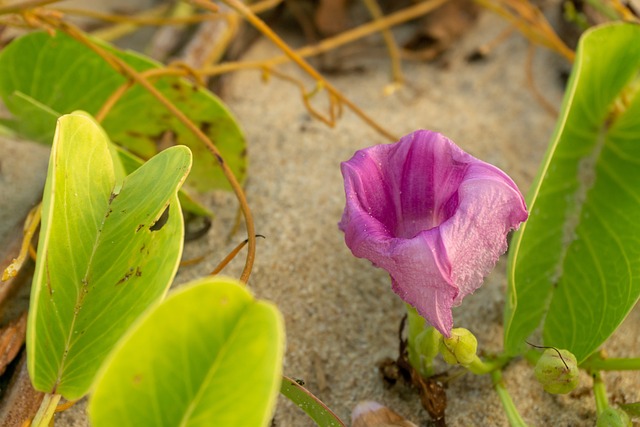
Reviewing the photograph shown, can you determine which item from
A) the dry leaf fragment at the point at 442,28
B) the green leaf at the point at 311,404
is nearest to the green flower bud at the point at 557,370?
the green leaf at the point at 311,404

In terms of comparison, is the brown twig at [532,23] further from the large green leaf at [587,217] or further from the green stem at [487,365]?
the green stem at [487,365]

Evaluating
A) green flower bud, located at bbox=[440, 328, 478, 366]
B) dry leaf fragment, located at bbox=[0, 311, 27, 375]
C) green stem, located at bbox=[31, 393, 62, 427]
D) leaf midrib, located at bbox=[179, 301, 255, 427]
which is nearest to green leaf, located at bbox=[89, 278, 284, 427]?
leaf midrib, located at bbox=[179, 301, 255, 427]

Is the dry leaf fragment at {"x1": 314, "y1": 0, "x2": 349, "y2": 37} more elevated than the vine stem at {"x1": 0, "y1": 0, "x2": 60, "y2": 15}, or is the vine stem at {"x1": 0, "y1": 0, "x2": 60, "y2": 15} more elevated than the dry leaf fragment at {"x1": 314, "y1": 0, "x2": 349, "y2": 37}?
the vine stem at {"x1": 0, "y1": 0, "x2": 60, "y2": 15}

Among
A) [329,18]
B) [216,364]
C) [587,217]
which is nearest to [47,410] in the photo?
[216,364]

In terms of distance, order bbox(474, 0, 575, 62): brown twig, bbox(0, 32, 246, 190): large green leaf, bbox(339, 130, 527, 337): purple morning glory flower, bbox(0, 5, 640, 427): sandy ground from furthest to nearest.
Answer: bbox(474, 0, 575, 62): brown twig → bbox(0, 32, 246, 190): large green leaf → bbox(0, 5, 640, 427): sandy ground → bbox(339, 130, 527, 337): purple morning glory flower

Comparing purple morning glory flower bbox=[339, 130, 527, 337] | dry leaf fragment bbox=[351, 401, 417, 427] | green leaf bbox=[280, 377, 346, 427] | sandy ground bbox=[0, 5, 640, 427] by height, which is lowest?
sandy ground bbox=[0, 5, 640, 427]

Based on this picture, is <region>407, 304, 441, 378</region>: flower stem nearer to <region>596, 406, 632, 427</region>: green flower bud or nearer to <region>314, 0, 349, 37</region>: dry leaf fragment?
<region>596, 406, 632, 427</region>: green flower bud
